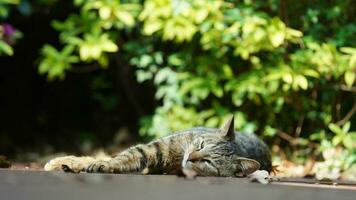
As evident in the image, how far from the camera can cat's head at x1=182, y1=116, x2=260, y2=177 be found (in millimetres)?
3410

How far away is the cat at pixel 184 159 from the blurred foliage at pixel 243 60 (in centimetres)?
212

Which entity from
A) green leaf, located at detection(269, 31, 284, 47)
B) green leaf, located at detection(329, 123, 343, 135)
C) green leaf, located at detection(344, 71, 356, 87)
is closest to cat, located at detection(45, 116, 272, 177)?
green leaf, located at detection(269, 31, 284, 47)

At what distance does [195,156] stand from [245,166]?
0.26 m

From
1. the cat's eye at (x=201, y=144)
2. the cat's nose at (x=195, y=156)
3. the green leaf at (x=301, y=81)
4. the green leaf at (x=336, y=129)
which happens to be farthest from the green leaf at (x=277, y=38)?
the cat's nose at (x=195, y=156)

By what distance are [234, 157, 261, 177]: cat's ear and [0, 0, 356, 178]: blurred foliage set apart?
7.50 ft

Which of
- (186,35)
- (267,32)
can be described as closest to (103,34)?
(186,35)

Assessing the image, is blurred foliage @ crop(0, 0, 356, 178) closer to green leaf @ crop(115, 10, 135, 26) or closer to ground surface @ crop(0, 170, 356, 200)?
green leaf @ crop(115, 10, 135, 26)

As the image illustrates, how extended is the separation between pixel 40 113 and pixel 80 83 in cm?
67

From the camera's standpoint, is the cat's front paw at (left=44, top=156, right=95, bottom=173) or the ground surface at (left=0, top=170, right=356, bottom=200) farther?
the cat's front paw at (left=44, top=156, right=95, bottom=173)

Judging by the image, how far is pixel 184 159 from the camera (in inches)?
137

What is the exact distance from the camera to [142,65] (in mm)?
6941

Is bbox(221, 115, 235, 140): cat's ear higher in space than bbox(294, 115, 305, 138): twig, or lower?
lower

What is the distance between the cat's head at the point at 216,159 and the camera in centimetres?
341

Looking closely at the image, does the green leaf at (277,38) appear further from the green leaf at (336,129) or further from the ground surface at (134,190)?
the ground surface at (134,190)
